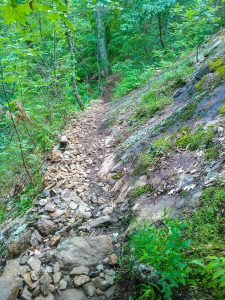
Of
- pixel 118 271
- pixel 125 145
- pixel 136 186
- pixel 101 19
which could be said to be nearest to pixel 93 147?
pixel 125 145

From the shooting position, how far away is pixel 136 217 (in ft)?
12.0

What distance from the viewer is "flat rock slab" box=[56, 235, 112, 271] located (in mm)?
3352

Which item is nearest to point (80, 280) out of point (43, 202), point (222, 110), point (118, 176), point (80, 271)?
point (80, 271)

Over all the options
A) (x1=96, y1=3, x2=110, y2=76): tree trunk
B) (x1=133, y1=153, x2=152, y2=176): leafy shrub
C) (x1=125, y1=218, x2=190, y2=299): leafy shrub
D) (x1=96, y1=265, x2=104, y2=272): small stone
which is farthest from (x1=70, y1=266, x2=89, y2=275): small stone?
(x1=96, y1=3, x2=110, y2=76): tree trunk

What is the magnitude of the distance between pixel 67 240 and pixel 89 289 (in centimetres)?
88

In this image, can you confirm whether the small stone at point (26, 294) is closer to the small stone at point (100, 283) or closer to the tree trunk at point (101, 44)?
the small stone at point (100, 283)

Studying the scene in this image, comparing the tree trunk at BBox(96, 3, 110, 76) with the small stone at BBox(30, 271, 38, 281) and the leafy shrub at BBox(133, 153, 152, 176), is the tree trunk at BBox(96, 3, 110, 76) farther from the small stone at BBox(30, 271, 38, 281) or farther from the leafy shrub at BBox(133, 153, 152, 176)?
the small stone at BBox(30, 271, 38, 281)

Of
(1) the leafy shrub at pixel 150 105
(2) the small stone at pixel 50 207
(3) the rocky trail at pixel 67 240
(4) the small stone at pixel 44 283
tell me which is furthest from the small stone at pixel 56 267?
(1) the leafy shrub at pixel 150 105

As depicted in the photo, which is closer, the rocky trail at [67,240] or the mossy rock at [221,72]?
the rocky trail at [67,240]

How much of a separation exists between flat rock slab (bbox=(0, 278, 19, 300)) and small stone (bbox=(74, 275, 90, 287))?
616 mm

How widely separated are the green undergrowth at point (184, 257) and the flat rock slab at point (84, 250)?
0.43m

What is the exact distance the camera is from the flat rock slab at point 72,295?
2963 millimetres

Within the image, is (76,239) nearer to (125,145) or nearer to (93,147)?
(125,145)

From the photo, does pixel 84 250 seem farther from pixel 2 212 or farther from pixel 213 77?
pixel 213 77
